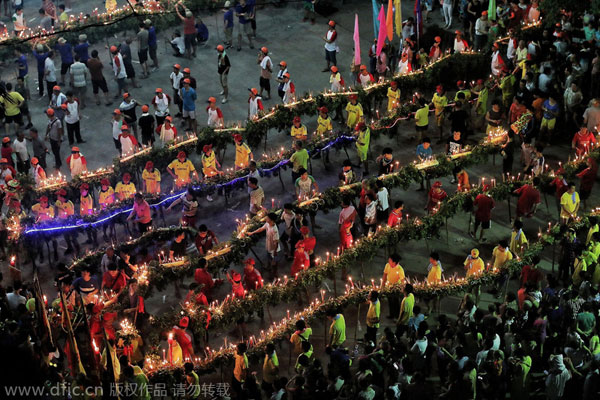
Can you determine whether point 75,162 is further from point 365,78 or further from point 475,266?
point 475,266

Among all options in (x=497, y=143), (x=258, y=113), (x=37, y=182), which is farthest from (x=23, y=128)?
(x=497, y=143)

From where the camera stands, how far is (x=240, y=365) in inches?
606

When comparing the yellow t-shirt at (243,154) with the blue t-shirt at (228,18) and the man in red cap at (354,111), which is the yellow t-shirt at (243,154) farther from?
the blue t-shirt at (228,18)

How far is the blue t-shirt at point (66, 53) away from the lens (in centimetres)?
2550

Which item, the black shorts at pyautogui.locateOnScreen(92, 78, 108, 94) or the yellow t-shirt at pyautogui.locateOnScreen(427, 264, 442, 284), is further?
the black shorts at pyautogui.locateOnScreen(92, 78, 108, 94)

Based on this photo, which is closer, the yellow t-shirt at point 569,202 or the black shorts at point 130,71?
the yellow t-shirt at point 569,202

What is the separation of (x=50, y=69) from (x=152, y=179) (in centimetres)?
629

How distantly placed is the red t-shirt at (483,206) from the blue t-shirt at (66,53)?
1208 centimetres

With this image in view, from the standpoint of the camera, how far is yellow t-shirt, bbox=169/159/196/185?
20531 millimetres

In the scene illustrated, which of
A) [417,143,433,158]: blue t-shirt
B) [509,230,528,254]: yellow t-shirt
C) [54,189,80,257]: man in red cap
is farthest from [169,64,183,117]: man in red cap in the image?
[509,230,528,254]: yellow t-shirt

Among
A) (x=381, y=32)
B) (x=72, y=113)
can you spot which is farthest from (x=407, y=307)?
(x=72, y=113)

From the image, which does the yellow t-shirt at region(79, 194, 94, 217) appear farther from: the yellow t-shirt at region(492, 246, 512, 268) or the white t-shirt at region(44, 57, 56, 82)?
the yellow t-shirt at region(492, 246, 512, 268)

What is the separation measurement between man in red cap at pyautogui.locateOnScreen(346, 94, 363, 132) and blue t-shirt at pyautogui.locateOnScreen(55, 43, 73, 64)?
795 centimetres

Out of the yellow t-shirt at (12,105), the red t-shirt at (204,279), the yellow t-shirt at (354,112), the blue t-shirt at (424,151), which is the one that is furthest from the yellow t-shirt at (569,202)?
the yellow t-shirt at (12,105)
